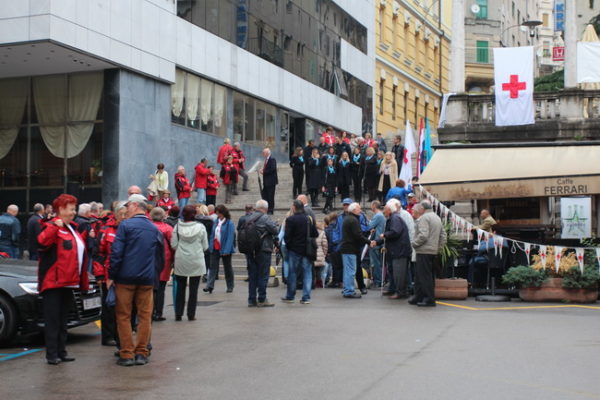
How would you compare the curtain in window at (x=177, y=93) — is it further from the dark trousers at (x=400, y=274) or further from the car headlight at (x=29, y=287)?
the car headlight at (x=29, y=287)

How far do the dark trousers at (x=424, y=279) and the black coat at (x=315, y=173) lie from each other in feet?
36.3

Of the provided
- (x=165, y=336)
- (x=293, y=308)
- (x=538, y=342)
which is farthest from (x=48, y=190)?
(x=538, y=342)

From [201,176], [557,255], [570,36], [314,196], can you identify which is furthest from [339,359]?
[570,36]

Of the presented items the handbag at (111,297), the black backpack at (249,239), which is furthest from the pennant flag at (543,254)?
the handbag at (111,297)

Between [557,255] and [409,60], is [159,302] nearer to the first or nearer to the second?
[557,255]

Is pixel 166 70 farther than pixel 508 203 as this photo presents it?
Yes

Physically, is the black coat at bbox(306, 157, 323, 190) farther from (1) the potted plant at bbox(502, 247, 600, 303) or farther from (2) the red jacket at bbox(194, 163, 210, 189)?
(1) the potted plant at bbox(502, 247, 600, 303)

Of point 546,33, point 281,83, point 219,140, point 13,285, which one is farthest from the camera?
point 546,33

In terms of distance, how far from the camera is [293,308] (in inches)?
587

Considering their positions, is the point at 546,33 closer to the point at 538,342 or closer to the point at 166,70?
the point at 166,70

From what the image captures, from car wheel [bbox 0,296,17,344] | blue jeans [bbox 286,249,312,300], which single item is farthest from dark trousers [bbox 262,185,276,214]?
car wheel [bbox 0,296,17,344]

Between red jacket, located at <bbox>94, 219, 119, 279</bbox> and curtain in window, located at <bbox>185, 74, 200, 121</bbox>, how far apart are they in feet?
68.4

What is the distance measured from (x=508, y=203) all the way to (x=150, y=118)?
1215 centimetres

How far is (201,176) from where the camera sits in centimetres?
2608
